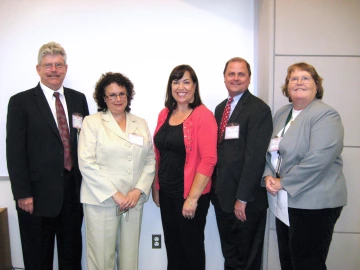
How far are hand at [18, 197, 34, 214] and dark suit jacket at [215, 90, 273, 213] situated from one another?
4.43 ft

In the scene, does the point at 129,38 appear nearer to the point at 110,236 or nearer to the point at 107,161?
the point at 107,161

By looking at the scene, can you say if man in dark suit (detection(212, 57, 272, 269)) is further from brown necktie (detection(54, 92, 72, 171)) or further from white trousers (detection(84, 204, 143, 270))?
brown necktie (detection(54, 92, 72, 171))

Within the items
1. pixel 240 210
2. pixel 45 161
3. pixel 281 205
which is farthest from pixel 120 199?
pixel 281 205

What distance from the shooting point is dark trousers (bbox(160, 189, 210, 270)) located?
1919 mm

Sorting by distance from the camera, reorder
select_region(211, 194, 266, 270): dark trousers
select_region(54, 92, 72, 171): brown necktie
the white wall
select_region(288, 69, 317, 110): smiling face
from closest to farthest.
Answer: select_region(288, 69, 317, 110): smiling face
select_region(211, 194, 266, 270): dark trousers
select_region(54, 92, 72, 171): brown necktie
the white wall

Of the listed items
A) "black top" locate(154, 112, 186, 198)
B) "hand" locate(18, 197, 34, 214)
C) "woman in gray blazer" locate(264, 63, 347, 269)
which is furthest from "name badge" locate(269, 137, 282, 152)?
"hand" locate(18, 197, 34, 214)

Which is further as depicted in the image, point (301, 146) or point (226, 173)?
point (226, 173)

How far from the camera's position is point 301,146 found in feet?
5.36

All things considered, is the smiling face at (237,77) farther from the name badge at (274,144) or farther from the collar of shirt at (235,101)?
the name badge at (274,144)

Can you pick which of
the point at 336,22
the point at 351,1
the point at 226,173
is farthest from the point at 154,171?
the point at 351,1

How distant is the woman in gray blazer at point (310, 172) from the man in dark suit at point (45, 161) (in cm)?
148

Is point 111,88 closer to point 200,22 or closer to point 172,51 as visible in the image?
point 172,51

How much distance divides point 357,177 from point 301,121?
0.99 meters

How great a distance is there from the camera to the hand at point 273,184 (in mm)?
1702
